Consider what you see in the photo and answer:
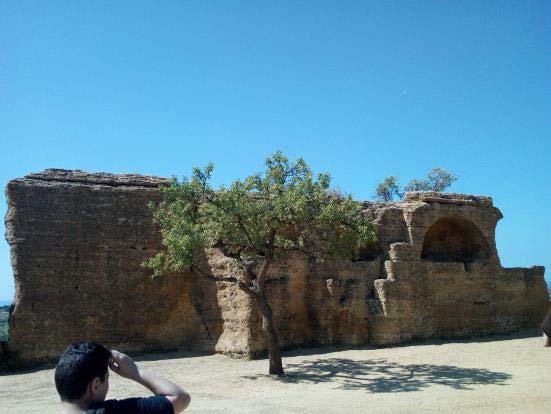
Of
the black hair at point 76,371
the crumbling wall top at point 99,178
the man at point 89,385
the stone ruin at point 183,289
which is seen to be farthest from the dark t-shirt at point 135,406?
the crumbling wall top at point 99,178

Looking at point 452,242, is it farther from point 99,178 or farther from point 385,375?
point 99,178

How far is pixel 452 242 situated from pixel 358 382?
10.8 metres

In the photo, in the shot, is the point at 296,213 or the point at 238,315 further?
the point at 238,315

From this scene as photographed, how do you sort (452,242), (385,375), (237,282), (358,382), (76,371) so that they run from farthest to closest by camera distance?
1. (452,242)
2. (237,282)
3. (385,375)
4. (358,382)
5. (76,371)

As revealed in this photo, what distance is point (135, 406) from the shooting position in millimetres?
2693

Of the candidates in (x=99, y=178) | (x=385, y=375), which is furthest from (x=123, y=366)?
(x=99, y=178)

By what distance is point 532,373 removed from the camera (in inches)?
479

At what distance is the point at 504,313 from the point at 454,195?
4425 millimetres

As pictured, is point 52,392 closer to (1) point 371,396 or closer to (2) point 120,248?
(2) point 120,248

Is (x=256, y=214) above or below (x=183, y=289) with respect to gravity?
above

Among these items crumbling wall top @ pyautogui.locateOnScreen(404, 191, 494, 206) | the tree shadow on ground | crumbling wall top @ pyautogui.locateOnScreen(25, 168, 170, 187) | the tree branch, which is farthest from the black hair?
crumbling wall top @ pyautogui.locateOnScreen(404, 191, 494, 206)

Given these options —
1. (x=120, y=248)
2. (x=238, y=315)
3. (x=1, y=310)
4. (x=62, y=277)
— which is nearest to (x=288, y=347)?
(x=238, y=315)

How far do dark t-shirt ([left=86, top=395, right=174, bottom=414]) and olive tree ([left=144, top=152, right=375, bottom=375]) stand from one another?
32.1ft

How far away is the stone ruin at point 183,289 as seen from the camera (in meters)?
14.9
